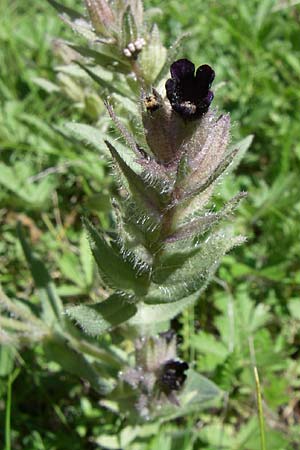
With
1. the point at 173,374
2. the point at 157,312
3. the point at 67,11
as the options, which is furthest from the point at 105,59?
the point at 173,374

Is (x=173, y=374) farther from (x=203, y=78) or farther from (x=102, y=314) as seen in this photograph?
(x=203, y=78)

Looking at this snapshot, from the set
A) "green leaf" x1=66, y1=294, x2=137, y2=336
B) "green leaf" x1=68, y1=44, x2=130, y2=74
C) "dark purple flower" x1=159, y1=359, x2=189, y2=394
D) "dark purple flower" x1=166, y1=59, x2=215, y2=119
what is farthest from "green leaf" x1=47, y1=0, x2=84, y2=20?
"dark purple flower" x1=159, y1=359, x2=189, y2=394

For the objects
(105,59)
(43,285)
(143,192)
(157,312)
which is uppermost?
(105,59)

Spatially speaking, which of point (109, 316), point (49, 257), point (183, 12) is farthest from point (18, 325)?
point (183, 12)

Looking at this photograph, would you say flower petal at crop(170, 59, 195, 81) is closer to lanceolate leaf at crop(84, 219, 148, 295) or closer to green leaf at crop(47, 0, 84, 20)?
lanceolate leaf at crop(84, 219, 148, 295)

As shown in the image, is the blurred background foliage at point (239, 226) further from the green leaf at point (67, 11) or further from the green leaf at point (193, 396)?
the green leaf at point (67, 11)

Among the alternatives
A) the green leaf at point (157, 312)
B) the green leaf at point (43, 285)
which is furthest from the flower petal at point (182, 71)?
the green leaf at point (43, 285)
